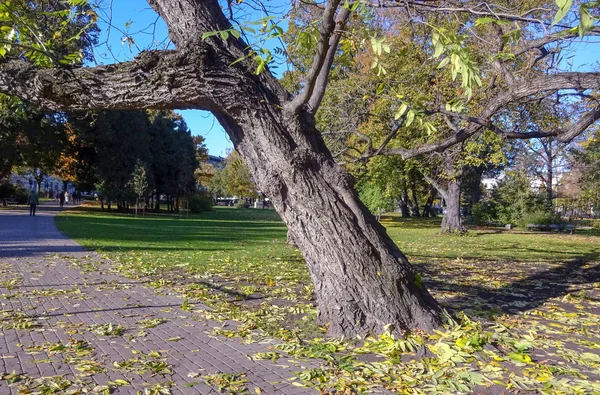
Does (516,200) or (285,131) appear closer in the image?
(285,131)

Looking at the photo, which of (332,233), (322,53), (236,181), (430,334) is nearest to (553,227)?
(430,334)

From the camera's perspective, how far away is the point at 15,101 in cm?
696

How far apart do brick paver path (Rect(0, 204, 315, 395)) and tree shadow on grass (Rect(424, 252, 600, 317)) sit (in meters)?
2.91

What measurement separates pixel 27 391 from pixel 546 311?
6.41m

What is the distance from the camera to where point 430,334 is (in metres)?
4.97

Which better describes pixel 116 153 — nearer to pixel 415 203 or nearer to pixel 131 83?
pixel 131 83

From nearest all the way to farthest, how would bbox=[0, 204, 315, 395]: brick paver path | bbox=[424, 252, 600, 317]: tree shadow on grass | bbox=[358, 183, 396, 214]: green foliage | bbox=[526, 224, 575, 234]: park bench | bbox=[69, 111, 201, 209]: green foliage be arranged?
bbox=[0, 204, 315, 395]: brick paver path < bbox=[424, 252, 600, 317]: tree shadow on grass < bbox=[526, 224, 575, 234]: park bench < bbox=[69, 111, 201, 209]: green foliage < bbox=[358, 183, 396, 214]: green foliage

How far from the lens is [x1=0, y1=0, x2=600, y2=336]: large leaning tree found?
16.7 ft

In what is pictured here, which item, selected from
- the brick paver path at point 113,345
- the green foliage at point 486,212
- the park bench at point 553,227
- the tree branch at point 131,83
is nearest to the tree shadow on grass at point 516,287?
the brick paver path at point 113,345

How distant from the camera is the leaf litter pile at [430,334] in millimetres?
4004

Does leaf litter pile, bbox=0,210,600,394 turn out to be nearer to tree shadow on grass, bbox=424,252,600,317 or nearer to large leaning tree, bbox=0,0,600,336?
tree shadow on grass, bbox=424,252,600,317

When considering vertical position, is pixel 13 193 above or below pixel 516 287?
above

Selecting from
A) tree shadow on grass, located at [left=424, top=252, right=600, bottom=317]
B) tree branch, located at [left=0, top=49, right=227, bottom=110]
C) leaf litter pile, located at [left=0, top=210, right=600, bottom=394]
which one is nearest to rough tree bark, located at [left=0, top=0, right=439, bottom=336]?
tree branch, located at [left=0, top=49, right=227, bottom=110]

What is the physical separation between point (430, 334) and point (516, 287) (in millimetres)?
4683
